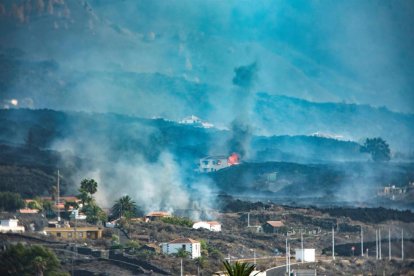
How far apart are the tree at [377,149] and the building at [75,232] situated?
40.6m

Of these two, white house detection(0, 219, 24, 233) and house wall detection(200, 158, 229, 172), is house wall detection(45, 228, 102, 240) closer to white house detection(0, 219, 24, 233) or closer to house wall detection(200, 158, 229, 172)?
white house detection(0, 219, 24, 233)

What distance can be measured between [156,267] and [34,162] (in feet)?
102

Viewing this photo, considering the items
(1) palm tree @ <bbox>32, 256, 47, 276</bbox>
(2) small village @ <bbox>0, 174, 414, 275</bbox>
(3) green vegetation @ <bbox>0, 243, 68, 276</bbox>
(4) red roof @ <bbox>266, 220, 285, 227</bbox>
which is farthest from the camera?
(4) red roof @ <bbox>266, 220, 285, 227</bbox>

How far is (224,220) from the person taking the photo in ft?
500

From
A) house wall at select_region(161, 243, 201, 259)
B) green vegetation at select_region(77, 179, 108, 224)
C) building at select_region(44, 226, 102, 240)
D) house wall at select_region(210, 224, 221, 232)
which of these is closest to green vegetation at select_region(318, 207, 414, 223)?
house wall at select_region(210, 224, 221, 232)

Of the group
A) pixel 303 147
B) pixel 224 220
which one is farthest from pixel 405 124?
pixel 224 220

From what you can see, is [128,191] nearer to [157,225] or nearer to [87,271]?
[157,225]

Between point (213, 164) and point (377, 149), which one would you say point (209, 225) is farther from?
point (377, 149)

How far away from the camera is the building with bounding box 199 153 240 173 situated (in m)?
171

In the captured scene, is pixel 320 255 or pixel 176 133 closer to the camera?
pixel 320 255

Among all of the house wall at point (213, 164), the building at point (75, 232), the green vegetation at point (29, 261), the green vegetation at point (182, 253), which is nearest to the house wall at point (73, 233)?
the building at point (75, 232)

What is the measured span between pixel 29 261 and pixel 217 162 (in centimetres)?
5079

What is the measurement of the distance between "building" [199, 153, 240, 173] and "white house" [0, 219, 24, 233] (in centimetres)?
3570

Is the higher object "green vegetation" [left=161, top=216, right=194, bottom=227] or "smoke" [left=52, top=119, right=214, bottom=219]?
"smoke" [left=52, top=119, right=214, bottom=219]
